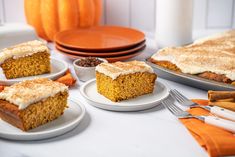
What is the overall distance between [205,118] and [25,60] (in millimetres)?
518

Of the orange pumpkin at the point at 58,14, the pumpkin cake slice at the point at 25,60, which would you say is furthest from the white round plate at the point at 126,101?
the orange pumpkin at the point at 58,14

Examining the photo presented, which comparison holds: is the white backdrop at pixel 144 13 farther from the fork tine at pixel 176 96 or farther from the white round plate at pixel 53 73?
the fork tine at pixel 176 96

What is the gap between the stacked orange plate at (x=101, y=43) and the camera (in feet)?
3.98

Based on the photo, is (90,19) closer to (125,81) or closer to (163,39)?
(163,39)

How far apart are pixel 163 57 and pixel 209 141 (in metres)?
0.40

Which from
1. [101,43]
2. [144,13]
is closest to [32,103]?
[101,43]

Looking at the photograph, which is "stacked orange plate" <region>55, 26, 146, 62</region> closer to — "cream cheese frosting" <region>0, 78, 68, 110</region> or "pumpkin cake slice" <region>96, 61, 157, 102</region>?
"pumpkin cake slice" <region>96, 61, 157, 102</region>

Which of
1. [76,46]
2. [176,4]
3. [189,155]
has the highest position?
[176,4]

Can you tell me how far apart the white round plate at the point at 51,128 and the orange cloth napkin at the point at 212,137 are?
0.72ft

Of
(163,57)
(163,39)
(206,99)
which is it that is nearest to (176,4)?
(163,39)

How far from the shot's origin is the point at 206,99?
0.98 m

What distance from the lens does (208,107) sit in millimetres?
885

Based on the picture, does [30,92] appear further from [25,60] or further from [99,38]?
[99,38]

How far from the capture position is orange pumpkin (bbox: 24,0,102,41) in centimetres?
138
